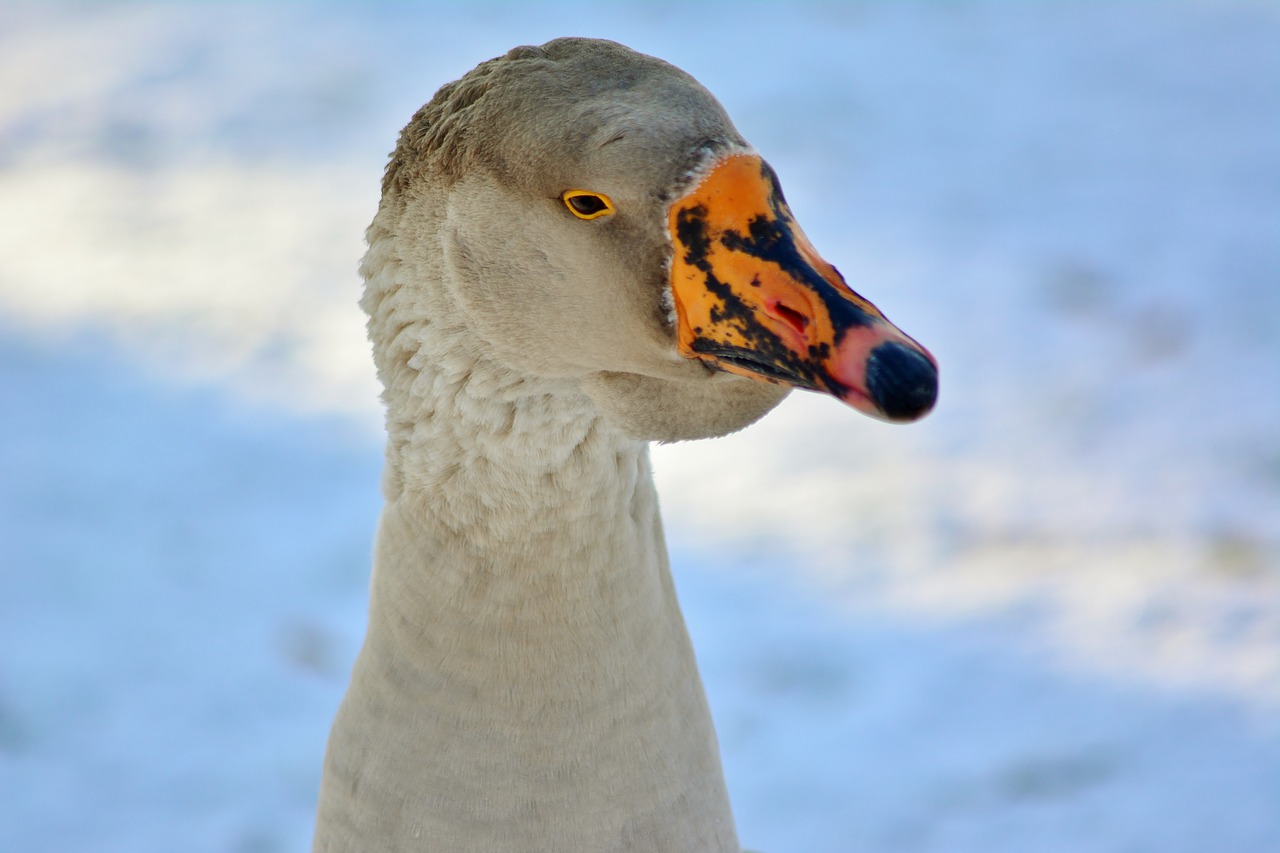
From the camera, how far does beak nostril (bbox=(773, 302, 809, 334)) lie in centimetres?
119

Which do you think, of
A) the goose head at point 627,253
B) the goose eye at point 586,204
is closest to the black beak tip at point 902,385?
the goose head at point 627,253

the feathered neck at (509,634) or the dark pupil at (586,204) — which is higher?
the dark pupil at (586,204)

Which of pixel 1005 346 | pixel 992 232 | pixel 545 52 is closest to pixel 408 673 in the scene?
pixel 545 52

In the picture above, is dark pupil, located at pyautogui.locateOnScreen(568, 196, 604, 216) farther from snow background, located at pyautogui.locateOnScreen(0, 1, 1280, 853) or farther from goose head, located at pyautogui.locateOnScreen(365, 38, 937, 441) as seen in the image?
snow background, located at pyautogui.locateOnScreen(0, 1, 1280, 853)

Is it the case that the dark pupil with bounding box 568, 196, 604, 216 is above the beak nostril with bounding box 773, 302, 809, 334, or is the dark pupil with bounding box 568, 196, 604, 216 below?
above

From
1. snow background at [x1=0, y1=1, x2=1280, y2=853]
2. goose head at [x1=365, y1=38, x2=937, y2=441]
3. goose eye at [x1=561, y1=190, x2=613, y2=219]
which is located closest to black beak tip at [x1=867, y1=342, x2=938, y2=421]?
goose head at [x1=365, y1=38, x2=937, y2=441]

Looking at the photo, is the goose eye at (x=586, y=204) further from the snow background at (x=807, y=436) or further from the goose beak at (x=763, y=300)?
the snow background at (x=807, y=436)

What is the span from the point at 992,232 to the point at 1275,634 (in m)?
1.69

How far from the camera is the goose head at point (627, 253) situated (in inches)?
47.4

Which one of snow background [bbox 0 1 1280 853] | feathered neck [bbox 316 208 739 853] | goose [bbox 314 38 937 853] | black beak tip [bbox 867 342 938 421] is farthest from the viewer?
snow background [bbox 0 1 1280 853]

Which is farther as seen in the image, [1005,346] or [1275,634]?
[1005,346]

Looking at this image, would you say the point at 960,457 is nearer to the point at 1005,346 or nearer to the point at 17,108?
the point at 1005,346

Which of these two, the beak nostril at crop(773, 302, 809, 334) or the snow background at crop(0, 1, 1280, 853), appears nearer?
the beak nostril at crop(773, 302, 809, 334)

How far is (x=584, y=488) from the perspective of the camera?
58.7 inches
